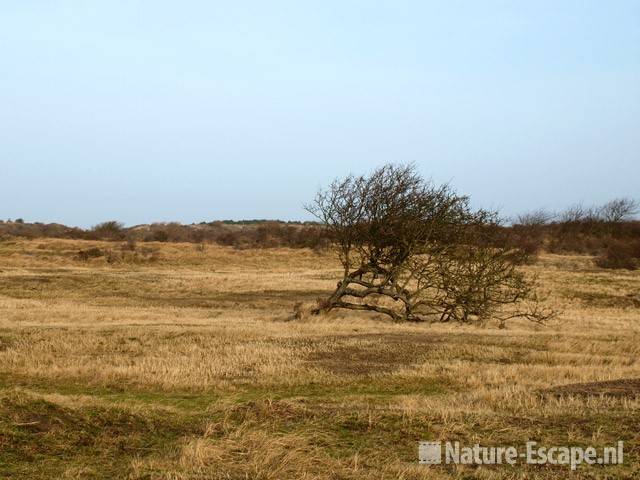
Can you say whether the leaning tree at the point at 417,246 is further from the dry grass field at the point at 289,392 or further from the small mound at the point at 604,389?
the small mound at the point at 604,389

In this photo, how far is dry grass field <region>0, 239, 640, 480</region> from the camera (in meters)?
6.66

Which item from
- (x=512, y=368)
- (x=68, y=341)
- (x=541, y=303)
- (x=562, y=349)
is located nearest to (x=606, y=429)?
(x=512, y=368)

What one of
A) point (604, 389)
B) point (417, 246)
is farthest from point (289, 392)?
point (417, 246)

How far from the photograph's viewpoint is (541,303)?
34156mm

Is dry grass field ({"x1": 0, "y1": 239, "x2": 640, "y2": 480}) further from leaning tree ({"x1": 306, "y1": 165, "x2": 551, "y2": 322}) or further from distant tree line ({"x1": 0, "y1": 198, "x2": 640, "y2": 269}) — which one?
distant tree line ({"x1": 0, "y1": 198, "x2": 640, "y2": 269})

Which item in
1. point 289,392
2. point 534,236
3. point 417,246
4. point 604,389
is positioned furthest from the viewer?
point 534,236

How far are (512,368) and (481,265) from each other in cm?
1283

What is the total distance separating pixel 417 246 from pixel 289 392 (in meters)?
15.0

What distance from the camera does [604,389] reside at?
34.7 ft

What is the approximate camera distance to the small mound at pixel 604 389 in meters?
10.2

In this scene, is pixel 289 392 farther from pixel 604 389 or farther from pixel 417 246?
pixel 417 246

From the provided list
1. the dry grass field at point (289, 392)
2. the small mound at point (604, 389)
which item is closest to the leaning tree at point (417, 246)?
the dry grass field at point (289, 392)

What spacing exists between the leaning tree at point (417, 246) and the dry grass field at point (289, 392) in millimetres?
1391

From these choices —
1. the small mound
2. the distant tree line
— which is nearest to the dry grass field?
the small mound
